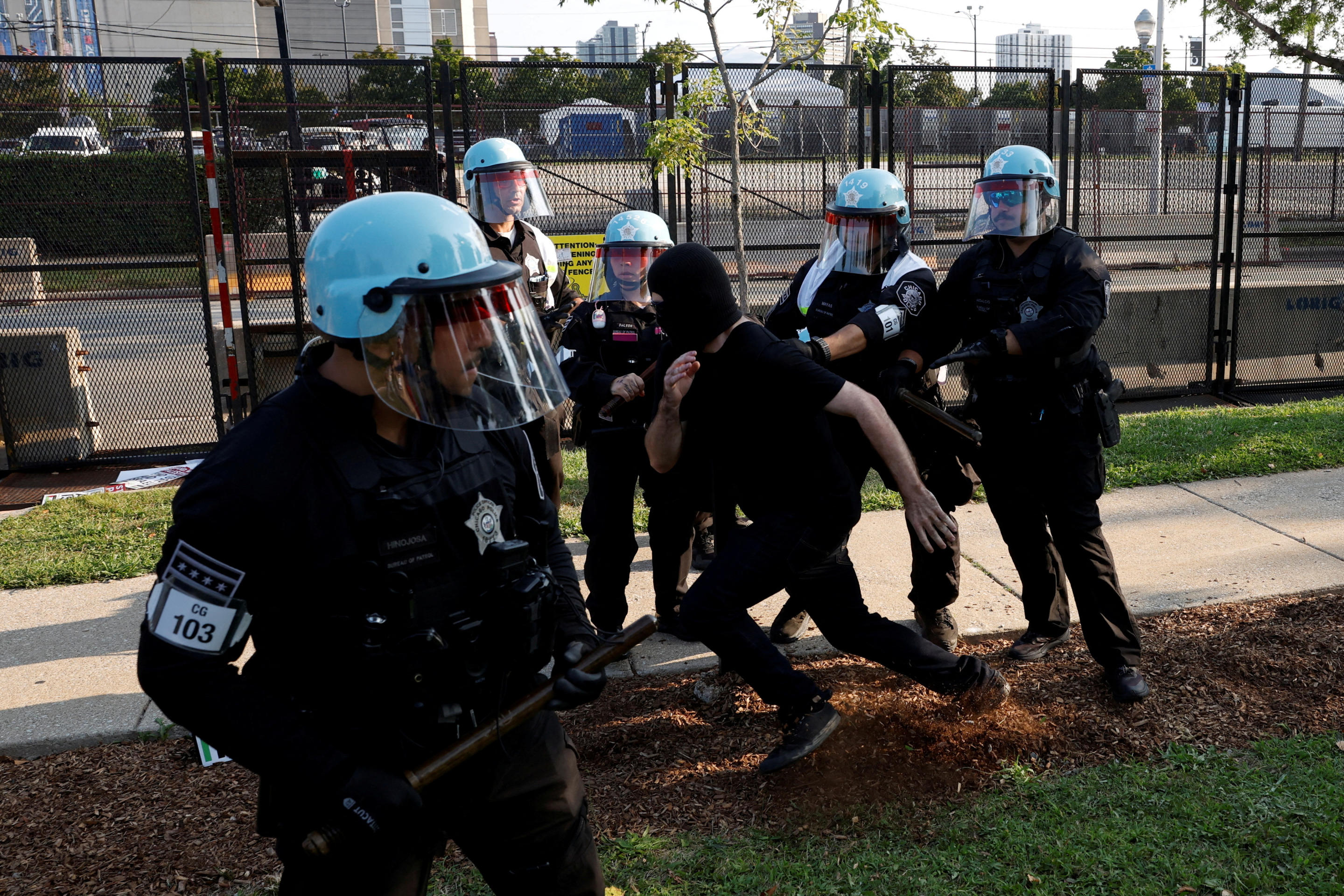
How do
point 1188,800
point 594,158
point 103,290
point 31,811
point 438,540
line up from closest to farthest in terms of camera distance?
1. point 438,540
2. point 1188,800
3. point 31,811
4. point 103,290
5. point 594,158

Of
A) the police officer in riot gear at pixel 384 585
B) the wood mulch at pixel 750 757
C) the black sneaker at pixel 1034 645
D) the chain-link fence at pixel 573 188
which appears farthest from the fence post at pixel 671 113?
the police officer in riot gear at pixel 384 585

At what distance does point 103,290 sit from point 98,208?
0.60 meters

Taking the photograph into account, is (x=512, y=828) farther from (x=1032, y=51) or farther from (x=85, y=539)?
(x=1032, y=51)

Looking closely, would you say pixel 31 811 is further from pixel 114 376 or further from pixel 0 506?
pixel 114 376

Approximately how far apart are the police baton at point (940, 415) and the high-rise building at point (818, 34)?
16.5 feet

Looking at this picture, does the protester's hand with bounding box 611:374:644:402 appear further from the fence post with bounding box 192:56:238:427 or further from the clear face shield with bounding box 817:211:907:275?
the fence post with bounding box 192:56:238:427

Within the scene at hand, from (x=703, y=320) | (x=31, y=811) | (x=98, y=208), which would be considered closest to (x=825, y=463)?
(x=703, y=320)

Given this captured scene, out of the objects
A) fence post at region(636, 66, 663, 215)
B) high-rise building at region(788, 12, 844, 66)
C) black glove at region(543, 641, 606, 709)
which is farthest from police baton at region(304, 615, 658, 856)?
high-rise building at region(788, 12, 844, 66)

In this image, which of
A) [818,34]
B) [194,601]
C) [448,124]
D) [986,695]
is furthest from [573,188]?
[194,601]

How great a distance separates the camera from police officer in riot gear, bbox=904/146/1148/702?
4117 millimetres

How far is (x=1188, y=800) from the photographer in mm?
3400

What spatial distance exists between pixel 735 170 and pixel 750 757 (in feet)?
17.6

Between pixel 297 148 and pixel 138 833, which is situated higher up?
pixel 297 148

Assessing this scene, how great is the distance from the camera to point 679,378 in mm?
3537
